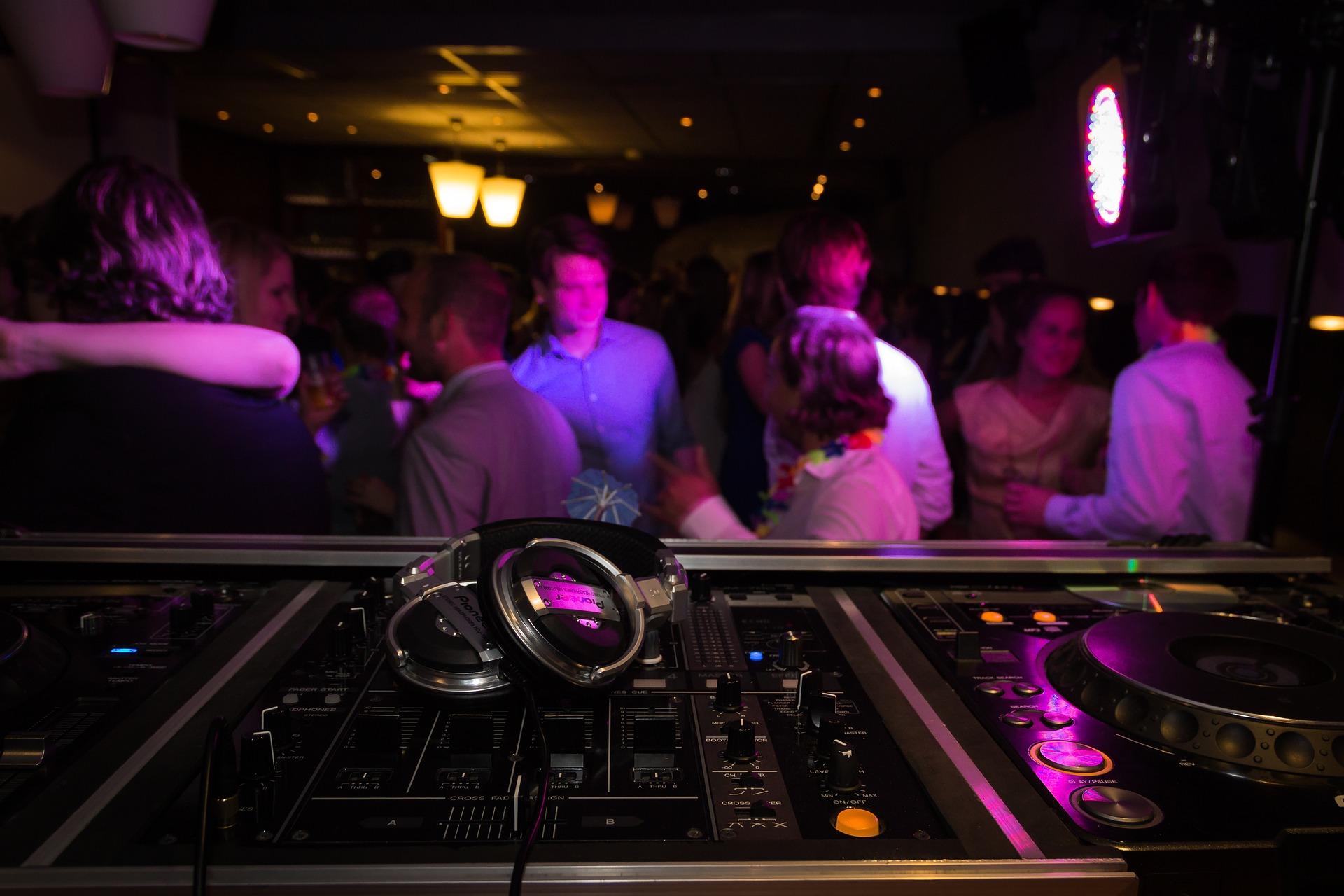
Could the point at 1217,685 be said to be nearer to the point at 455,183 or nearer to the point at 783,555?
the point at 783,555

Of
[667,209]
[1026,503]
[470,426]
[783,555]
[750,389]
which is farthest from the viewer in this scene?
[667,209]

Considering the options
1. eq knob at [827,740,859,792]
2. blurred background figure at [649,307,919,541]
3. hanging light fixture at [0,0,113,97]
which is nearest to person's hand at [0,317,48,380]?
hanging light fixture at [0,0,113,97]

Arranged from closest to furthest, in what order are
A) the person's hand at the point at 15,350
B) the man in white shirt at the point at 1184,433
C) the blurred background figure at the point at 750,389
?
the person's hand at the point at 15,350 → the man in white shirt at the point at 1184,433 → the blurred background figure at the point at 750,389

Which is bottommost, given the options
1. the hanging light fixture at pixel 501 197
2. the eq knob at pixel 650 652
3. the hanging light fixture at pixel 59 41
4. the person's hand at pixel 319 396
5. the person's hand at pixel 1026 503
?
the person's hand at pixel 1026 503

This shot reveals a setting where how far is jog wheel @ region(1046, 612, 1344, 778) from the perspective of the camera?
0.69 m

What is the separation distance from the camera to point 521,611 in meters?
0.71

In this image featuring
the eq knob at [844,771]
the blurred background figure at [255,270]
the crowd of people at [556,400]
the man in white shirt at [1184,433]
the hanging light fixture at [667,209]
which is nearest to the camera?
the eq knob at [844,771]

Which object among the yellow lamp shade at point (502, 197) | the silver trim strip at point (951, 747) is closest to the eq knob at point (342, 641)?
the silver trim strip at point (951, 747)

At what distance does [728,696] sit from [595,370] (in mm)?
1840

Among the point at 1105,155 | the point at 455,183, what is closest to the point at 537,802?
the point at 1105,155

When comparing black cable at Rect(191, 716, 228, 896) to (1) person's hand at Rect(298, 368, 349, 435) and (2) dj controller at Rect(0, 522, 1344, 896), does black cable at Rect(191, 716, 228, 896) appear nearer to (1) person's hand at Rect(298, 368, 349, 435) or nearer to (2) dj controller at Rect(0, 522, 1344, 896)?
(2) dj controller at Rect(0, 522, 1344, 896)

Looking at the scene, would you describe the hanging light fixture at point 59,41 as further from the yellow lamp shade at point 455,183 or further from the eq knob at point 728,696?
the yellow lamp shade at point 455,183

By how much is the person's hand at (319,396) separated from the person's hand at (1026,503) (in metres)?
1.77

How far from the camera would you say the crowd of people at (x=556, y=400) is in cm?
130
